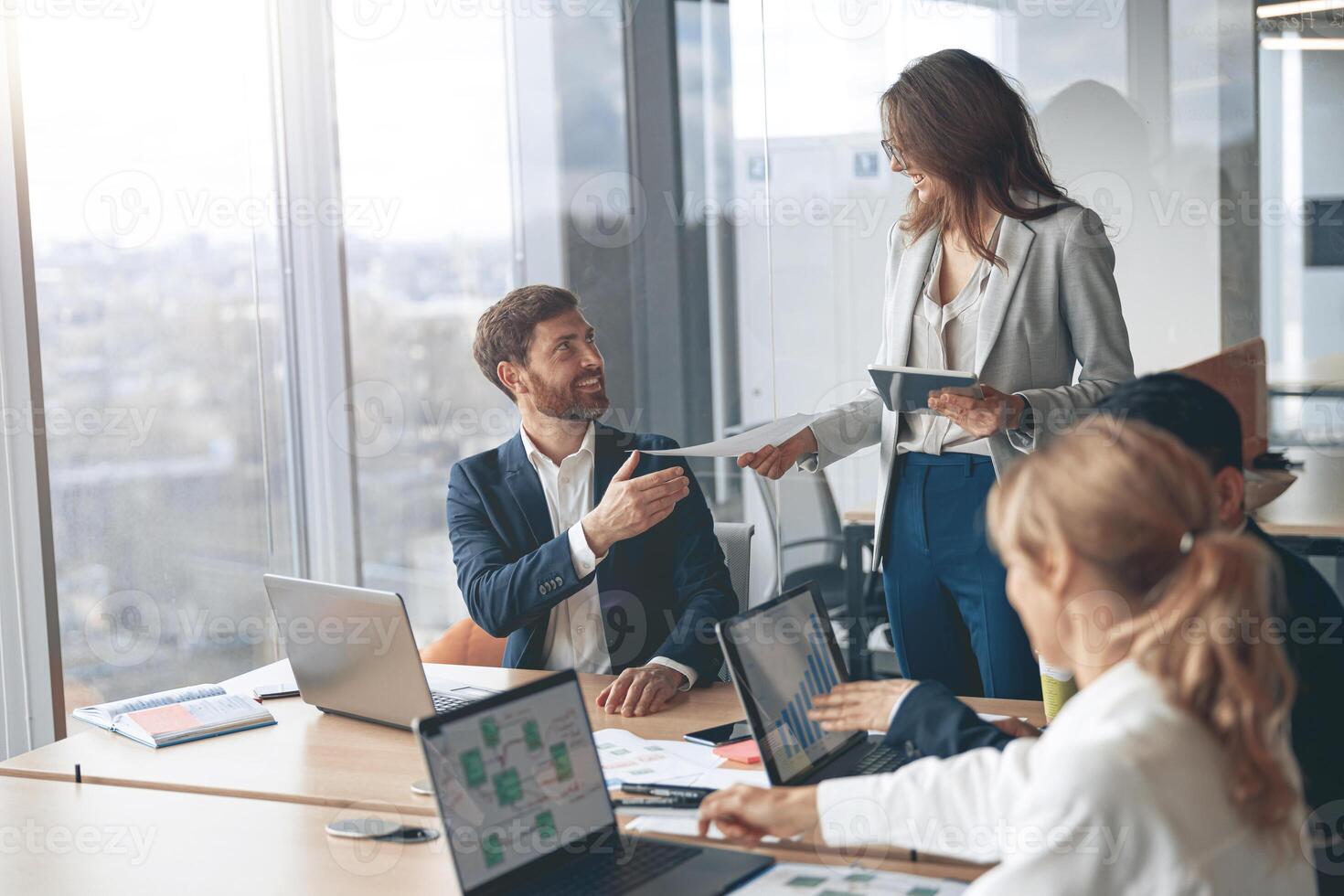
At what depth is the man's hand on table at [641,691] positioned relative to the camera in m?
2.06

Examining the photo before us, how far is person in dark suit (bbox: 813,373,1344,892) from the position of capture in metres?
1.41

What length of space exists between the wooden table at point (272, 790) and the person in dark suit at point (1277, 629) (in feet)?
0.59

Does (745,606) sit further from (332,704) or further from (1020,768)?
(1020,768)

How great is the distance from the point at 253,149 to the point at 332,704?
252cm

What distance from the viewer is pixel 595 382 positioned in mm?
2691

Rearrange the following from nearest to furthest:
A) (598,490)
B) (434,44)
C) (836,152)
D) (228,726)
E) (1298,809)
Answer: (1298,809) < (228,726) < (598,490) < (836,152) < (434,44)

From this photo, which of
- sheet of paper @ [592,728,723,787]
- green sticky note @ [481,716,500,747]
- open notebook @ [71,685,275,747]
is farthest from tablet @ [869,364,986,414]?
open notebook @ [71,685,275,747]

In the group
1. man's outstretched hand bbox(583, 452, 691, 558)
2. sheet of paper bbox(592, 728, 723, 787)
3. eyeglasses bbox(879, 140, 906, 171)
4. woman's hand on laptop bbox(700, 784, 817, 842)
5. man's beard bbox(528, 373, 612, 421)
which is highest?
eyeglasses bbox(879, 140, 906, 171)

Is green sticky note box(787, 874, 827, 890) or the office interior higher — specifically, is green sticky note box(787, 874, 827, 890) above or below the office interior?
below

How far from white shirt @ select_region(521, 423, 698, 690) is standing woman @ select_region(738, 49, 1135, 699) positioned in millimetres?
375

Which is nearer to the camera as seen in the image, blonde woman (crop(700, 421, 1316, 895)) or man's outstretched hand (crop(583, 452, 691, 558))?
blonde woman (crop(700, 421, 1316, 895))

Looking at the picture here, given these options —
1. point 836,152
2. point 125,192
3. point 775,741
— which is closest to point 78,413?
point 125,192

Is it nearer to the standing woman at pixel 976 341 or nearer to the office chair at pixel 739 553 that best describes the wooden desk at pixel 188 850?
the standing woman at pixel 976 341

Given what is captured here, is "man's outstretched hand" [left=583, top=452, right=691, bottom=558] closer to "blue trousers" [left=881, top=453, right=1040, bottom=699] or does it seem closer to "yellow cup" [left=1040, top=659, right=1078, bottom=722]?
"blue trousers" [left=881, top=453, right=1040, bottom=699]
